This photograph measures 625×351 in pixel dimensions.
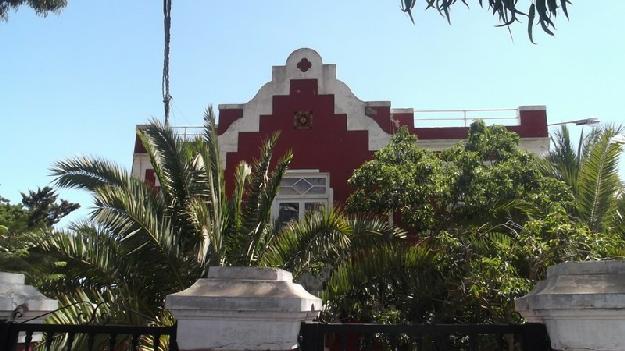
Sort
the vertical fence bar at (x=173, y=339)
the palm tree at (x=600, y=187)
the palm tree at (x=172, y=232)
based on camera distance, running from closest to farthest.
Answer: the vertical fence bar at (x=173, y=339)
the palm tree at (x=172, y=232)
the palm tree at (x=600, y=187)

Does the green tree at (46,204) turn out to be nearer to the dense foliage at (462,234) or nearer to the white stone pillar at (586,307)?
the dense foliage at (462,234)

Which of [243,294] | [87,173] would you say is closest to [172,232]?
[87,173]

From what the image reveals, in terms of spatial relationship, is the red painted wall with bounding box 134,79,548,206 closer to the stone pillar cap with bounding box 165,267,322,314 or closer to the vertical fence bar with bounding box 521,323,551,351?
the stone pillar cap with bounding box 165,267,322,314

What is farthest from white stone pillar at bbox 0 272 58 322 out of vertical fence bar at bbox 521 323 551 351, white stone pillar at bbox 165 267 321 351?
vertical fence bar at bbox 521 323 551 351

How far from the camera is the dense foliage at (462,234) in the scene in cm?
676

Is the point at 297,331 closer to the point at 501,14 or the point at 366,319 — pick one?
the point at 501,14

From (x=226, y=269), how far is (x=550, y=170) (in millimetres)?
8902

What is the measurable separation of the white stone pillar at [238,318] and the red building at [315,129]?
9261mm

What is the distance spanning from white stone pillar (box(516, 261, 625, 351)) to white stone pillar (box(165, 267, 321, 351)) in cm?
127

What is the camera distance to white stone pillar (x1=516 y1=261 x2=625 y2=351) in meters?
2.84

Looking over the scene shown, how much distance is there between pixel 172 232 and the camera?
350 inches

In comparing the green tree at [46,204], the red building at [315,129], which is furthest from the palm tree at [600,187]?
the green tree at [46,204]

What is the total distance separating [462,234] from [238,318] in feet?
21.2

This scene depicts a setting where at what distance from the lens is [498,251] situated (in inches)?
286
